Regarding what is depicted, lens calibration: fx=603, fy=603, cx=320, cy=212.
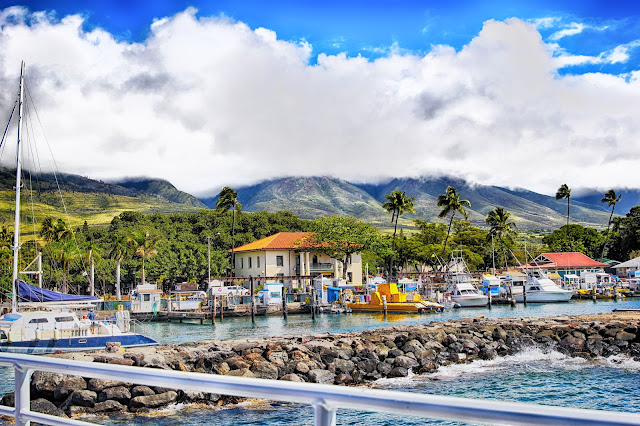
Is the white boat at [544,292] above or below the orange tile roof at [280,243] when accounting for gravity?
below

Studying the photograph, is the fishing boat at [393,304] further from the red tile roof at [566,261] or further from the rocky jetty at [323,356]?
the red tile roof at [566,261]

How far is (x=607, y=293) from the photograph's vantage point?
82312 mm

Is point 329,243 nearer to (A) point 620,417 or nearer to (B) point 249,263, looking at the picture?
(B) point 249,263

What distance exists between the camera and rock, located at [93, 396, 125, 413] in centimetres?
1772

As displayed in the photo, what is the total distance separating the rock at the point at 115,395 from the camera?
1809cm

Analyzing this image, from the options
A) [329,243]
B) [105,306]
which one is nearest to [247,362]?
[105,306]

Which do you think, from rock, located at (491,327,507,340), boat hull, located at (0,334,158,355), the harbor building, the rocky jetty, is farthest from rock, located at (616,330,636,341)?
the harbor building

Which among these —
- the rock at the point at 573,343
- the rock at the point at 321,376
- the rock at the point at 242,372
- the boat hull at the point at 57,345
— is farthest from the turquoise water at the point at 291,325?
the rock at the point at 321,376

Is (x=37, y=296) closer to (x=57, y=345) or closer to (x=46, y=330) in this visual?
(x=46, y=330)

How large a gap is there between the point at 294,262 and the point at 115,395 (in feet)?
233

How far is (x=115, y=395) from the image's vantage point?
1812 cm

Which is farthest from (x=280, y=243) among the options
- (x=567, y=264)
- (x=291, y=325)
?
(x=567, y=264)

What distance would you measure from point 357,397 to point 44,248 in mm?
76105

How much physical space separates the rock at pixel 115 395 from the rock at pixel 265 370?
5358mm
